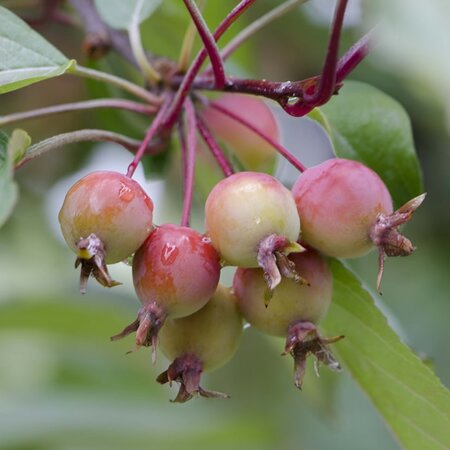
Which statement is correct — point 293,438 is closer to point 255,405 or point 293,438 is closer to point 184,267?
point 255,405

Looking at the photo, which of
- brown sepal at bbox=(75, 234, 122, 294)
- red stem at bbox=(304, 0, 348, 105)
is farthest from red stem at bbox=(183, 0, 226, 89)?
brown sepal at bbox=(75, 234, 122, 294)

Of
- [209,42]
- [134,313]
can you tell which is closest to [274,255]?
[209,42]

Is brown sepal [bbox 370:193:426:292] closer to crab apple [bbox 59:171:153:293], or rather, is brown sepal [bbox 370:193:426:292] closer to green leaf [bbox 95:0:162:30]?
crab apple [bbox 59:171:153:293]

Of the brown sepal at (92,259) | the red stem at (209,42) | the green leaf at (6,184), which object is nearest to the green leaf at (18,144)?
the green leaf at (6,184)

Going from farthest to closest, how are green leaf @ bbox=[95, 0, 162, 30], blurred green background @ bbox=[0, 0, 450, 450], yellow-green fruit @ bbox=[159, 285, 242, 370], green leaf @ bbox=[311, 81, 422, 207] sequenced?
blurred green background @ bbox=[0, 0, 450, 450] < green leaf @ bbox=[95, 0, 162, 30] < green leaf @ bbox=[311, 81, 422, 207] < yellow-green fruit @ bbox=[159, 285, 242, 370]

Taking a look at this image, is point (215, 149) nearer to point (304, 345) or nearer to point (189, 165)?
point (189, 165)
